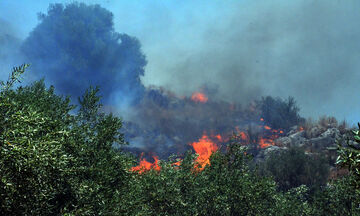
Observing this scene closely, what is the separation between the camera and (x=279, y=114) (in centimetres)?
17238

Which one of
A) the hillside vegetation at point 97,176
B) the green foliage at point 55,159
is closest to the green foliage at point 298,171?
the hillside vegetation at point 97,176

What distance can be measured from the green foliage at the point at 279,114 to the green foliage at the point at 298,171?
86.6 m

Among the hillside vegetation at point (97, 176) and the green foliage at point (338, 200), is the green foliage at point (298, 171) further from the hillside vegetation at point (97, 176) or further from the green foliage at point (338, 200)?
the hillside vegetation at point (97, 176)

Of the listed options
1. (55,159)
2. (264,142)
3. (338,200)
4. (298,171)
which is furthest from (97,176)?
(264,142)

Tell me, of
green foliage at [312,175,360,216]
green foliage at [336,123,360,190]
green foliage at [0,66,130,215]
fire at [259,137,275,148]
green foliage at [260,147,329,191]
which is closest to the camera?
green foliage at [336,123,360,190]

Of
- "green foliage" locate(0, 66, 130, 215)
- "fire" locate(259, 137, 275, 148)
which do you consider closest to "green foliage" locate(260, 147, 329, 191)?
"fire" locate(259, 137, 275, 148)

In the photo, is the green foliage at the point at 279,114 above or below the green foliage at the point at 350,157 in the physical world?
above

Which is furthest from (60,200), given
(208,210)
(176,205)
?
(208,210)

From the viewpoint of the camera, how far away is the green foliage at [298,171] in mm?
78875

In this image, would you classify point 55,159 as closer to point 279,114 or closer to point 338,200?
point 338,200

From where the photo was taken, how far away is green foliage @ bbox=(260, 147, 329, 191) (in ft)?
259

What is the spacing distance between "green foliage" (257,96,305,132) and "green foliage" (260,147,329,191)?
86.6 m

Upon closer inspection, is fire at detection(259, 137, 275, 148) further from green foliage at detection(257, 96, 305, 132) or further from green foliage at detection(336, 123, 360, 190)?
green foliage at detection(336, 123, 360, 190)

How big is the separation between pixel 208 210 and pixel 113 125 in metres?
15.0
